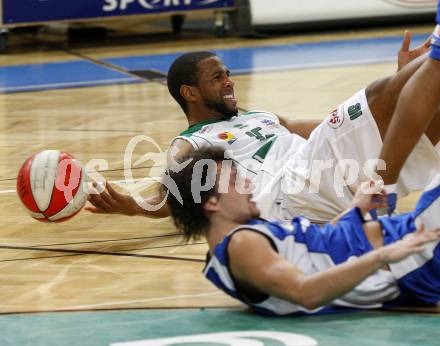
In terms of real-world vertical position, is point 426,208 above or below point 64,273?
above

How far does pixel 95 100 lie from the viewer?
9.14 metres

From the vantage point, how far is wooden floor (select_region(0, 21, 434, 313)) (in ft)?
14.6

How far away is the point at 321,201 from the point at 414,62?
2.61 ft

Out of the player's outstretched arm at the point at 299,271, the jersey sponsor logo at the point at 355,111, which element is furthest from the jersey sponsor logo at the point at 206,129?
the player's outstretched arm at the point at 299,271

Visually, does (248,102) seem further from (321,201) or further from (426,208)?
(426,208)

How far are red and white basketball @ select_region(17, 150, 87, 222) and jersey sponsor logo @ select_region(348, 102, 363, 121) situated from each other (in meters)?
1.25

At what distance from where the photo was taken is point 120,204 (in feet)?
17.0

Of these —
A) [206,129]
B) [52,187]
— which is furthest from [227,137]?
[52,187]

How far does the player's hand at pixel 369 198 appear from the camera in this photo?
13.8ft

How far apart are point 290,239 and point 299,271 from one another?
0.30 metres

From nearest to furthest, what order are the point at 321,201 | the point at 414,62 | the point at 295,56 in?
the point at 414,62
the point at 321,201
the point at 295,56

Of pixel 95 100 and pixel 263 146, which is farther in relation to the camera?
pixel 95 100

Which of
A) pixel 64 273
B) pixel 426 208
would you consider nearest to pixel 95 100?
pixel 64 273

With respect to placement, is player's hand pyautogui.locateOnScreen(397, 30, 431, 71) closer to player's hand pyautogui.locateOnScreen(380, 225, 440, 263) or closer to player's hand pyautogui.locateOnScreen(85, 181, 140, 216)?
player's hand pyautogui.locateOnScreen(85, 181, 140, 216)
